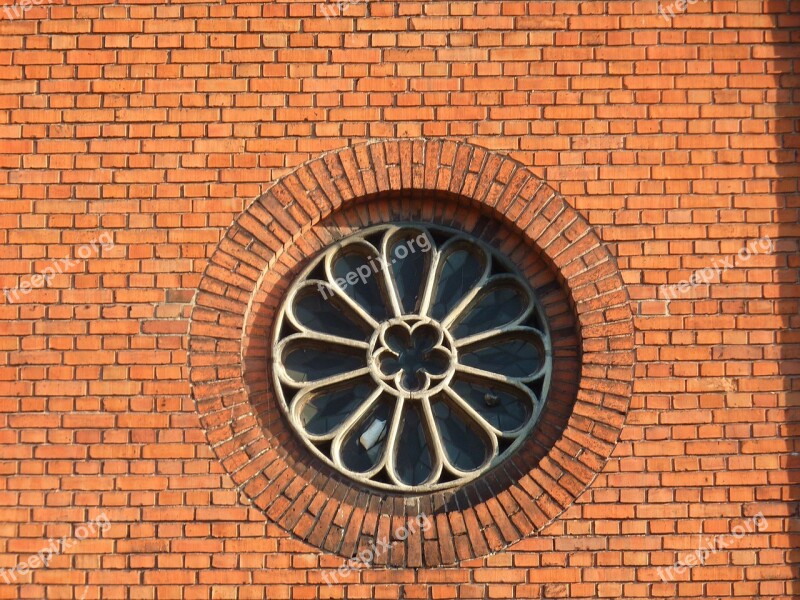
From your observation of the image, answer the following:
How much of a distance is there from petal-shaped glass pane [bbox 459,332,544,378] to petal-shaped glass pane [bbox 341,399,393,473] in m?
0.55

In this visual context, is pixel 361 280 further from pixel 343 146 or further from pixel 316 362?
pixel 343 146

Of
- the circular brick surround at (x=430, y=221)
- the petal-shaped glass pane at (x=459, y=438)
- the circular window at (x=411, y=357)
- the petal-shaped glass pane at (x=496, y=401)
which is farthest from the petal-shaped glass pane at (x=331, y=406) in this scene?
the petal-shaped glass pane at (x=496, y=401)

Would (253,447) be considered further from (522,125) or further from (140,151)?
(522,125)

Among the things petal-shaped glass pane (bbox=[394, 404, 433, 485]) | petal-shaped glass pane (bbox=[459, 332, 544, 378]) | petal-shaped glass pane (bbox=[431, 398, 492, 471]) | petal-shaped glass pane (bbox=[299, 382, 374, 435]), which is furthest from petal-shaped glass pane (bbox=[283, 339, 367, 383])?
petal-shaped glass pane (bbox=[459, 332, 544, 378])

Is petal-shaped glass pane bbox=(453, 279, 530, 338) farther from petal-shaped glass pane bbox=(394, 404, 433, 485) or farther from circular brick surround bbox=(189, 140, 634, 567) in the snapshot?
petal-shaped glass pane bbox=(394, 404, 433, 485)

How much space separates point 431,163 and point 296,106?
2.67ft

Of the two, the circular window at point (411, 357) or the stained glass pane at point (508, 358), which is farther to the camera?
the stained glass pane at point (508, 358)

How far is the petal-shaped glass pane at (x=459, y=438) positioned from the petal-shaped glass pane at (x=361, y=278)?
637 mm

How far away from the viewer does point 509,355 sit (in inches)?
254

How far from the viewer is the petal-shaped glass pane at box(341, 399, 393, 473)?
6.27m

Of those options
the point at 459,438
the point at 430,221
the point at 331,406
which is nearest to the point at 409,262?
the point at 430,221

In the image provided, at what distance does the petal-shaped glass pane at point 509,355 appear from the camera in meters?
6.39

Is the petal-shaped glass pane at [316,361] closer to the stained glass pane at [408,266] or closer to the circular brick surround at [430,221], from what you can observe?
the circular brick surround at [430,221]

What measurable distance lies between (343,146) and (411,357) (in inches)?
47.9
